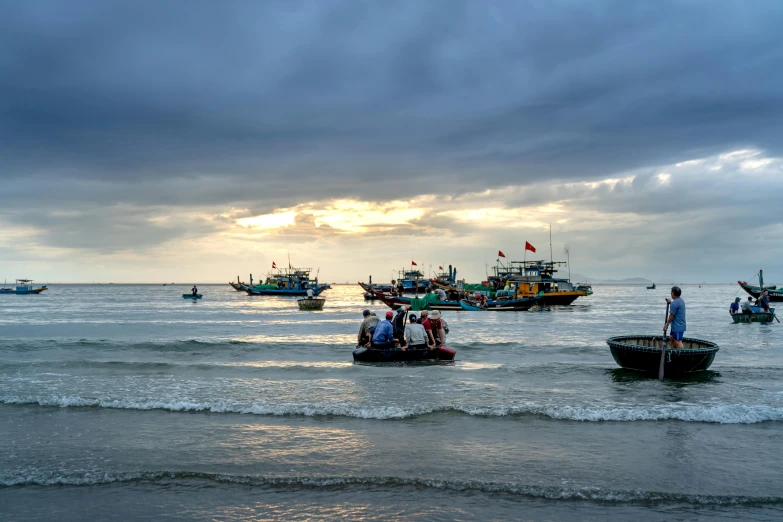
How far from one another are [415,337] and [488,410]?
255 inches

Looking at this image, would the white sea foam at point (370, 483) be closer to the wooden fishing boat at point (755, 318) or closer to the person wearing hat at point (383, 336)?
the person wearing hat at point (383, 336)

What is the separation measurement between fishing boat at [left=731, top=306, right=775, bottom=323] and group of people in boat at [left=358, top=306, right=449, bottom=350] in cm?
2884

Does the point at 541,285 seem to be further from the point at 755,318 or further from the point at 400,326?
the point at 400,326

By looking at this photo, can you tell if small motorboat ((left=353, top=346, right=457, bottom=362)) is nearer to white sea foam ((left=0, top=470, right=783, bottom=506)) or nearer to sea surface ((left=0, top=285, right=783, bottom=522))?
sea surface ((left=0, top=285, right=783, bottom=522))

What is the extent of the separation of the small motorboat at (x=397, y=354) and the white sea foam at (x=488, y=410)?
221 inches

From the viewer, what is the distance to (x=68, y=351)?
2216 cm

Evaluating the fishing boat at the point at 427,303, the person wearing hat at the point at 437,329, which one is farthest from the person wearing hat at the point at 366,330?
the fishing boat at the point at 427,303

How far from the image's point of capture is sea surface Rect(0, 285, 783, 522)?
243 inches

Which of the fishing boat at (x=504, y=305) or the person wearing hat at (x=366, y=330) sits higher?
the person wearing hat at (x=366, y=330)

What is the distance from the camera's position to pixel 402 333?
58.4 ft

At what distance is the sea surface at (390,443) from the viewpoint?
6.16 meters

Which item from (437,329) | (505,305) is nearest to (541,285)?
(505,305)

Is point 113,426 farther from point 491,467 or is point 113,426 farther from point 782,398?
point 782,398

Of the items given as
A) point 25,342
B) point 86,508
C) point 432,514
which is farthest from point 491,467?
point 25,342
